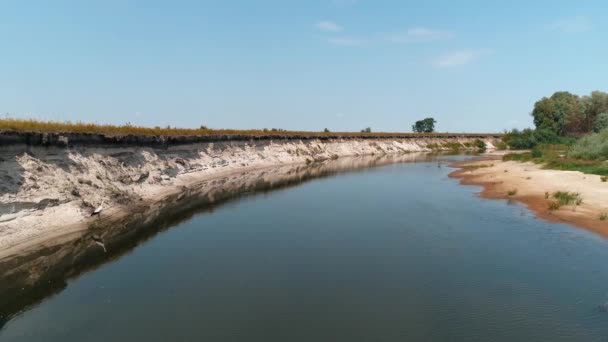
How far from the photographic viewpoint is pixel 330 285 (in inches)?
551

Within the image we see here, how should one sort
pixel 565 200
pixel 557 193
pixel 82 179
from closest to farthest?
pixel 82 179, pixel 565 200, pixel 557 193

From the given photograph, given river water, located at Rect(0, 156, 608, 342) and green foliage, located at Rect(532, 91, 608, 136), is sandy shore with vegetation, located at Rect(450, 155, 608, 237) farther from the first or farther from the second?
green foliage, located at Rect(532, 91, 608, 136)

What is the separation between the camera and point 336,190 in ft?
128

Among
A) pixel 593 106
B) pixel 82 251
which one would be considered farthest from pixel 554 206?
pixel 593 106

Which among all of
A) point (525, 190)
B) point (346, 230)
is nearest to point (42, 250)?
point (346, 230)

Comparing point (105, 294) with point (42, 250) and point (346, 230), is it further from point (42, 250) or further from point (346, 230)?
point (346, 230)

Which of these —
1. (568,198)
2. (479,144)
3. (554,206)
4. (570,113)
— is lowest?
(554,206)

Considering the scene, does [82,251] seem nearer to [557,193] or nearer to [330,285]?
[330,285]

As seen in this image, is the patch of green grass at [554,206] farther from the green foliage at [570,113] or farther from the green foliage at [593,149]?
the green foliage at [570,113]

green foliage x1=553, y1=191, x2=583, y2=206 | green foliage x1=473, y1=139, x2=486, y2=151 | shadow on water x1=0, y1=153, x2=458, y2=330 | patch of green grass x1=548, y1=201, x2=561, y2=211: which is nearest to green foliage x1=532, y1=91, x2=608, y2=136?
green foliage x1=473, y1=139, x2=486, y2=151

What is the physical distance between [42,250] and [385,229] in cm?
1907

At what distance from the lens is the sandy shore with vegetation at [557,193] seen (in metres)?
22.4

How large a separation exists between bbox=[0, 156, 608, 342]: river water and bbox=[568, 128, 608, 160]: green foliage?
33251 mm

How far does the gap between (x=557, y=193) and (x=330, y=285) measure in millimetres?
23431
